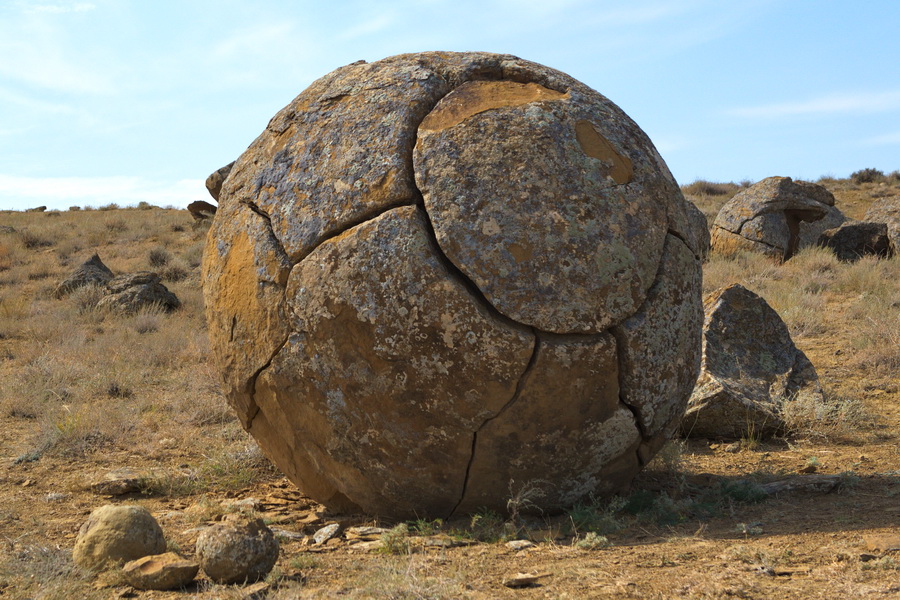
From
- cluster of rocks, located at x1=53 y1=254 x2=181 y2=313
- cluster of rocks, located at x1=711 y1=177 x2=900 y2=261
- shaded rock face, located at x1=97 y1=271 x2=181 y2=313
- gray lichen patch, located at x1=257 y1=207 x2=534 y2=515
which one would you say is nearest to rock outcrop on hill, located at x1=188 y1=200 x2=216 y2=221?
cluster of rocks, located at x1=53 y1=254 x2=181 y2=313

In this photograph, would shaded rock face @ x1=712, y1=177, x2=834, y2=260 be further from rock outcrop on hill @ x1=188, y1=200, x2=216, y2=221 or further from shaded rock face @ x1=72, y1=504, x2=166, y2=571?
rock outcrop on hill @ x1=188, y1=200, x2=216, y2=221

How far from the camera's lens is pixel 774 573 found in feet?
9.42

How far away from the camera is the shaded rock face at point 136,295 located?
11781 millimetres

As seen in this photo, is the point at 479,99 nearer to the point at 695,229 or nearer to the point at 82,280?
the point at 695,229

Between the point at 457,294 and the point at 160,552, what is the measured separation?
159 cm

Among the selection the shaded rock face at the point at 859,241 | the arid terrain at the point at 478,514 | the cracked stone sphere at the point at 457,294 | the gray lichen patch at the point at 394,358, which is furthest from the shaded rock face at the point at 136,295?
the shaded rock face at the point at 859,241

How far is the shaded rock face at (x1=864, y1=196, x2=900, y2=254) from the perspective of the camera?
46.0 ft

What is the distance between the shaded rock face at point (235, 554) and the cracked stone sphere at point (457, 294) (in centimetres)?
64

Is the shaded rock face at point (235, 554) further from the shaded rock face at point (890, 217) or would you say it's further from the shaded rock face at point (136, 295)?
the shaded rock face at point (890, 217)

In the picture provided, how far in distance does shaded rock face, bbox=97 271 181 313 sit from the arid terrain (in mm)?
1867

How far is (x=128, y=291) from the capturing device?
12.0m

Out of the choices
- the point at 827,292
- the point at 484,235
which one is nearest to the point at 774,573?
the point at 484,235

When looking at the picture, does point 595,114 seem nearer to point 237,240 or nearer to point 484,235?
point 484,235

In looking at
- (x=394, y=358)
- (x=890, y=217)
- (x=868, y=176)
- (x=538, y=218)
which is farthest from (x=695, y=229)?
(x=868, y=176)
